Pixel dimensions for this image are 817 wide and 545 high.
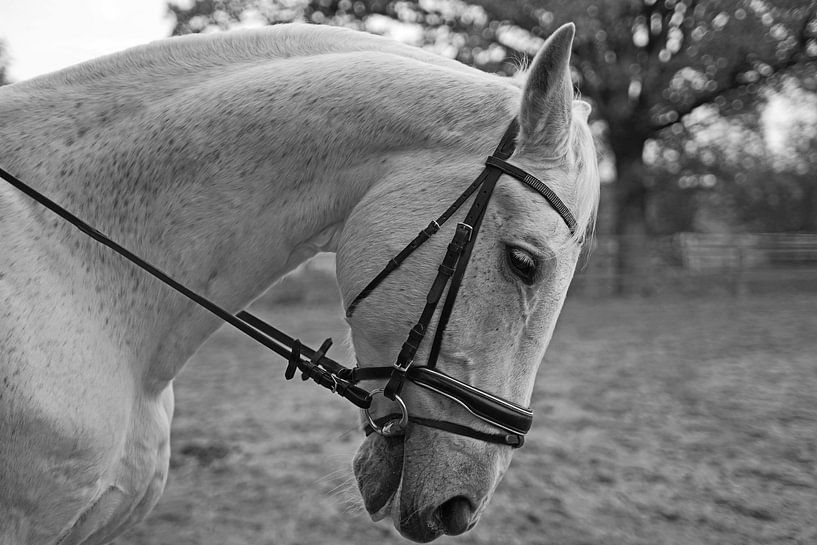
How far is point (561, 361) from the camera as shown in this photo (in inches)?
319

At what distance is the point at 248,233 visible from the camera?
68.9 inches

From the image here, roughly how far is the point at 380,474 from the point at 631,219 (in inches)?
683

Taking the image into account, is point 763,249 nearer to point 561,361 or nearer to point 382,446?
point 561,361

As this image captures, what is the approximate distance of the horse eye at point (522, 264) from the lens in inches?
60.0

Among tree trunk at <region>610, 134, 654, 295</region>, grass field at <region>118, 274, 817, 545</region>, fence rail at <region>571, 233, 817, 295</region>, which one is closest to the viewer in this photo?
grass field at <region>118, 274, 817, 545</region>

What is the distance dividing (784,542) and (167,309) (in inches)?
130

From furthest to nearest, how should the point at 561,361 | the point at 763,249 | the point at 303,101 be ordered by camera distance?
the point at 763,249, the point at 561,361, the point at 303,101

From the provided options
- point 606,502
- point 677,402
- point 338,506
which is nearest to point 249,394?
point 338,506

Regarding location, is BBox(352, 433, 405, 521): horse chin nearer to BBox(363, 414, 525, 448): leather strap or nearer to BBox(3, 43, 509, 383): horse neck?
BBox(363, 414, 525, 448): leather strap

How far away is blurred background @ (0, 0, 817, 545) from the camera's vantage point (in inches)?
141

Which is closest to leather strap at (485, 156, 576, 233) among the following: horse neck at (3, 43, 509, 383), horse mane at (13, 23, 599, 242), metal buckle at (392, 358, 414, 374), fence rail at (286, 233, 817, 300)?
horse mane at (13, 23, 599, 242)

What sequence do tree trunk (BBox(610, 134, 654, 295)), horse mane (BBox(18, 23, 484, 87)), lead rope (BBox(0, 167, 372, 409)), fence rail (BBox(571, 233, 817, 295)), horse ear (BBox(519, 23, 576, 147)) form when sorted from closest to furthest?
horse ear (BBox(519, 23, 576, 147)), lead rope (BBox(0, 167, 372, 409)), horse mane (BBox(18, 23, 484, 87)), tree trunk (BBox(610, 134, 654, 295)), fence rail (BBox(571, 233, 817, 295))

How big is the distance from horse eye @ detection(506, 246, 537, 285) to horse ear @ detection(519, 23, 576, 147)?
297mm

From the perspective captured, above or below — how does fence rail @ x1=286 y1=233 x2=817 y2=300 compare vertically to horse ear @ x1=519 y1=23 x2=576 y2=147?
below
